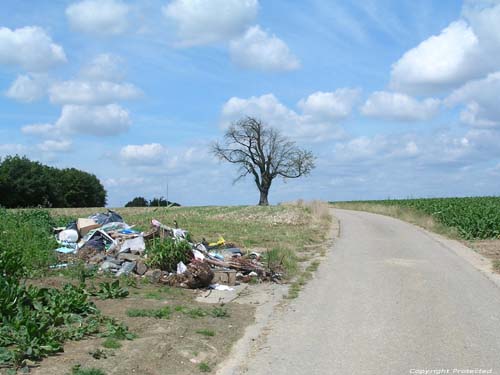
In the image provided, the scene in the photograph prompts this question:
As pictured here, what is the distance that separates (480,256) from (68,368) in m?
16.5

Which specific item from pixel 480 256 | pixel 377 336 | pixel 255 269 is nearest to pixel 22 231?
pixel 255 269

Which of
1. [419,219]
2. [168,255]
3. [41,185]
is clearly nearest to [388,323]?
[168,255]

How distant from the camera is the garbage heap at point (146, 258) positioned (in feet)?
39.8

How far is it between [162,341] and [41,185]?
66078mm

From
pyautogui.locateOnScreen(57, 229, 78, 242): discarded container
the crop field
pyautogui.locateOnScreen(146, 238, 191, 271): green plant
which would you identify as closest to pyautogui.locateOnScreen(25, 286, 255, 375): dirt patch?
the crop field

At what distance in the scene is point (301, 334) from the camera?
865 centimetres

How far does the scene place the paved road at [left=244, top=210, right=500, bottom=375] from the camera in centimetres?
722

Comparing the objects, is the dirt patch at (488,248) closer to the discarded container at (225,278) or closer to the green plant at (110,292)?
the discarded container at (225,278)

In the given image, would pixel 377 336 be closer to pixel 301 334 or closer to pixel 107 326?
pixel 301 334

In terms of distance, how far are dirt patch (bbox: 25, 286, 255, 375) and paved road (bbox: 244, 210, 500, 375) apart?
66cm

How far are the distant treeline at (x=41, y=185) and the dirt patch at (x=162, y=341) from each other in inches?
2068

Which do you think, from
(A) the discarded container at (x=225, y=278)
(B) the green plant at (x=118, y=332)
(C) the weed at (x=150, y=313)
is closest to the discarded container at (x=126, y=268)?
(A) the discarded container at (x=225, y=278)

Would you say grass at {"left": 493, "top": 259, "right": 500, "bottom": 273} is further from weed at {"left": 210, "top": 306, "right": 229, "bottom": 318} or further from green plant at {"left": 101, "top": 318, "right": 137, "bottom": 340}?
green plant at {"left": 101, "top": 318, "right": 137, "bottom": 340}

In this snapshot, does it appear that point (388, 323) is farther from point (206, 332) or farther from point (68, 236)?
point (68, 236)
